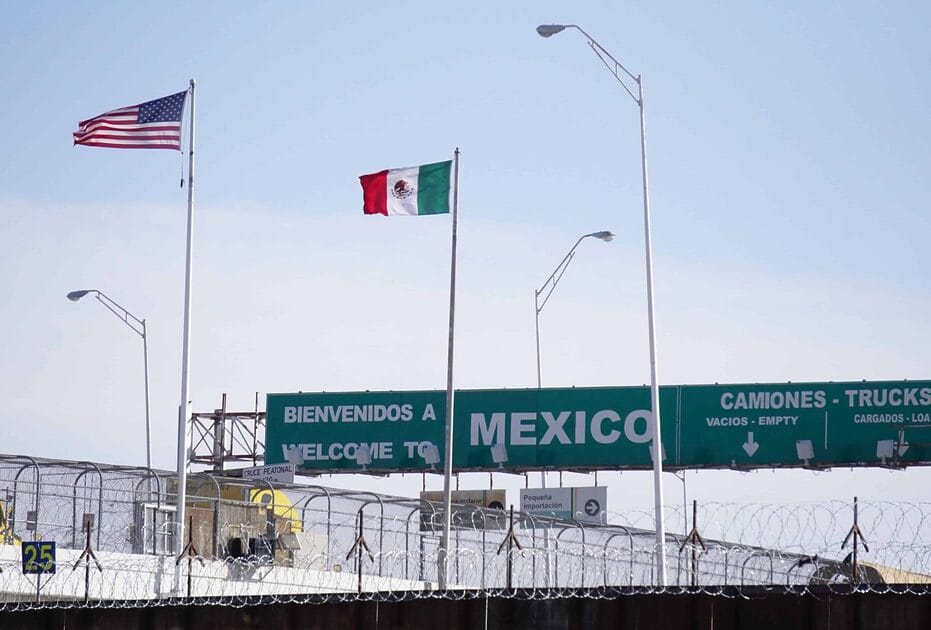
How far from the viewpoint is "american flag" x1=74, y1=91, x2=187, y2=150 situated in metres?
33.3

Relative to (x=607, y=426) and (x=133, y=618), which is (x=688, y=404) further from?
(x=133, y=618)

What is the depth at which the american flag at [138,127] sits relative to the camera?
33312 millimetres

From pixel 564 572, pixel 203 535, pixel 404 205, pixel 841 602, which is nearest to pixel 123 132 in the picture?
pixel 404 205

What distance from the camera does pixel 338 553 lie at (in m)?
34.7

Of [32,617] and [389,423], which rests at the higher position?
[389,423]

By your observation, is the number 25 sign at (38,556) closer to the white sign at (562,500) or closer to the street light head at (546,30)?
the street light head at (546,30)

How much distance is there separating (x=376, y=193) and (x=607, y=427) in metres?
23.1

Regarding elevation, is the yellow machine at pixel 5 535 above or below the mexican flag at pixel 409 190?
below

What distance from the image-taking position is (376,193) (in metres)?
33.4

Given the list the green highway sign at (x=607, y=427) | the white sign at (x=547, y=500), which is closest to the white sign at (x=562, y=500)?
the white sign at (x=547, y=500)

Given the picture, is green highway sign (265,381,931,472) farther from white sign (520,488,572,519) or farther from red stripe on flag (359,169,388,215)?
red stripe on flag (359,169,388,215)

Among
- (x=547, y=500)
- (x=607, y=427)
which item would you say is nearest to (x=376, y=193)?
(x=607, y=427)

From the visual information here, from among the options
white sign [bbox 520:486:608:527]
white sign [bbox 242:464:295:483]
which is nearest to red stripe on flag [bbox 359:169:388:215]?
white sign [bbox 242:464:295:483]

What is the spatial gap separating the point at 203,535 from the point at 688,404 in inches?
828
